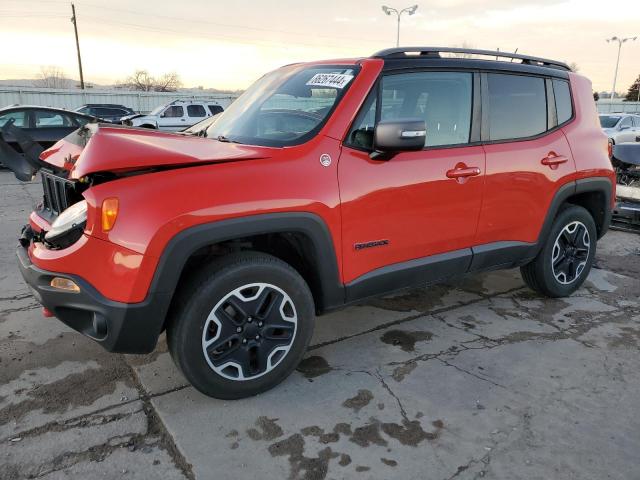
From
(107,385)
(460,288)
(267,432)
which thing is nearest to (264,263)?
(267,432)

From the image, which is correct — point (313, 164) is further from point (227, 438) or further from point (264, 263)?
point (227, 438)

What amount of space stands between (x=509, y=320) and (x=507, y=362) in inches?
29.1

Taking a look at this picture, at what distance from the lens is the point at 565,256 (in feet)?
14.1

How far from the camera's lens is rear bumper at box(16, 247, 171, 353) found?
7.80 feet

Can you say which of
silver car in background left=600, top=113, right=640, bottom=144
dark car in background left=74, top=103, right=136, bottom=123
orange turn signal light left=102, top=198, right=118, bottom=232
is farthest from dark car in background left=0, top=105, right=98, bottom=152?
silver car in background left=600, top=113, right=640, bottom=144

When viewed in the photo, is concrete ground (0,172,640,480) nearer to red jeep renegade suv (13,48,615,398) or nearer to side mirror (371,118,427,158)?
red jeep renegade suv (13,48,615,398)

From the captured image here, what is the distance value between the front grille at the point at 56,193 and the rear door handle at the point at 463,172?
220 centimetres

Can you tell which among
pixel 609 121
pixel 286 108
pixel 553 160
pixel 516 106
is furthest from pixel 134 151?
pixel 609 121

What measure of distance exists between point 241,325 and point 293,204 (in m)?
0.70

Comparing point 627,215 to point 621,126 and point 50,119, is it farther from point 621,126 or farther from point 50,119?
point 50,119

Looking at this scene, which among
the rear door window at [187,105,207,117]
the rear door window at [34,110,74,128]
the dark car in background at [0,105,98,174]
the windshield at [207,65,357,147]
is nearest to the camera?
the windshield at [207,65,357,147]

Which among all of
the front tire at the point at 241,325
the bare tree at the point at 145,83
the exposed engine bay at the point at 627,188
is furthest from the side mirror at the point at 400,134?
the bare tree at the point at 145,83

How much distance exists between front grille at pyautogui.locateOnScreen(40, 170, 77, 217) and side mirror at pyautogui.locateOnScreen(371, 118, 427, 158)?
161 centimetres

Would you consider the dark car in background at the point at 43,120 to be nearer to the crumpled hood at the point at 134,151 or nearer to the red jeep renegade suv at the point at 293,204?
the crumpled hood at the point at 134,151
